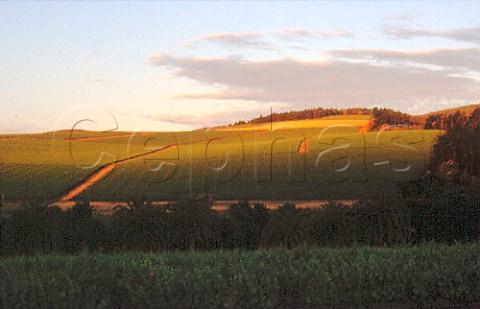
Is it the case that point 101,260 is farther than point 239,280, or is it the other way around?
point 101,260

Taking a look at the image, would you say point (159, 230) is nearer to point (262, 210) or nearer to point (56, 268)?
point (262, 210)

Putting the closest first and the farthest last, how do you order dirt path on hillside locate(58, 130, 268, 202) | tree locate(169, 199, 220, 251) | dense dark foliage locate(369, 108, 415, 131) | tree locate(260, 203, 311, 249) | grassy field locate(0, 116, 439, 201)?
1. tree locate(260, 203, 311, 249)
2. tree locate(169, 199, 220, 251)
3. grassy field locate(0, 116, 439, 201)
4. dirt path on hillside locate(58, 130, 268, 202)
5. dense dark foliage locate(369, 108, 415, 131)

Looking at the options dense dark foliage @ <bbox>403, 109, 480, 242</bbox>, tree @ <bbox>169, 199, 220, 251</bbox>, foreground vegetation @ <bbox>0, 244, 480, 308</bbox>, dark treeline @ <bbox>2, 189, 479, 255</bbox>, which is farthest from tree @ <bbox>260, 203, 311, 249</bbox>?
foreground vegetation @ <bbox>0, 244, 480, 308</bbox>

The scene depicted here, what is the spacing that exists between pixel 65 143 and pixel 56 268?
201 ft

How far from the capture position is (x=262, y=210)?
50.3ft

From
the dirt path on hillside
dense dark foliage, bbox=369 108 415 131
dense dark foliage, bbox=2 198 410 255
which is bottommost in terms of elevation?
the dirt path on hillside

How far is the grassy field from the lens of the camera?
132 feet

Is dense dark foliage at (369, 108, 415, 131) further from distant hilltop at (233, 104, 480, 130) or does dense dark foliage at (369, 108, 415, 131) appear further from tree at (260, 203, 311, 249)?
tree at (260, 203, 311, 249)

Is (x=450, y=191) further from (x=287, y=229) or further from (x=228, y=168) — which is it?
(x=228, y=168)

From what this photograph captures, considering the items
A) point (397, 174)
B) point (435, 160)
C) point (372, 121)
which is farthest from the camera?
point (372, 121)

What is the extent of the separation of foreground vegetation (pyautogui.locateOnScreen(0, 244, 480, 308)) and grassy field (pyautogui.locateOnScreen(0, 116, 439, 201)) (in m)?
24.6

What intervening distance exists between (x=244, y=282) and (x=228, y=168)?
123 ft

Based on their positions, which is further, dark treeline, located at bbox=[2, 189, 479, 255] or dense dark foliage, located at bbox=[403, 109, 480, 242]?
dense dark foliage, located at bbox=[403, 109, 480, 242]

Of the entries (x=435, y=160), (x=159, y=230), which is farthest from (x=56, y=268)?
(x=435, y=160)
